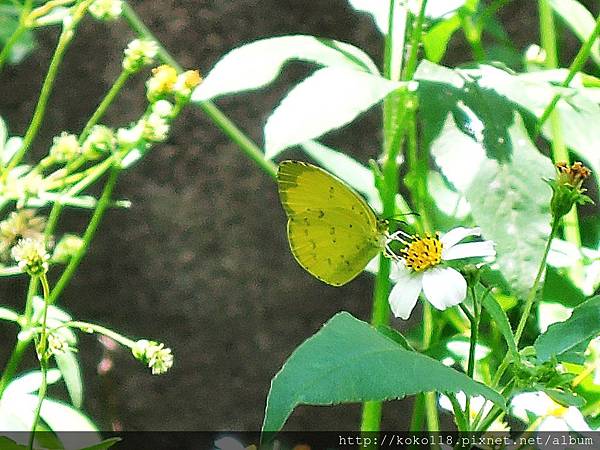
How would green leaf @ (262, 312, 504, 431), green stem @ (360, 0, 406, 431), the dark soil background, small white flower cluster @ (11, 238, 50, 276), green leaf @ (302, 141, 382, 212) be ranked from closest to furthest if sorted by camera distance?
green leaf @ (262, 312, 504, 431), small white flower cluster @ (11, 238, 50, 276), green stem @ (360, 0, 406, 431), green leaf @ (302, 141, 382, 212), the dark soil background

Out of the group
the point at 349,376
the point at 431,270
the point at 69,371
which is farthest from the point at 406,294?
the point at 69,371

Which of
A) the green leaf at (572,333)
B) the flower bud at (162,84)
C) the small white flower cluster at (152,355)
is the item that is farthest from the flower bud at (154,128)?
the green leaf at (572,333)

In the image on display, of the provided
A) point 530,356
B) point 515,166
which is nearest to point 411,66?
point 515,166

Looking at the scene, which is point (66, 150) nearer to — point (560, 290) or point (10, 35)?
point (10, 35)

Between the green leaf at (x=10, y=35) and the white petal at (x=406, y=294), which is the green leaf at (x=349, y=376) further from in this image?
the green leaf at (x=10, y=35)

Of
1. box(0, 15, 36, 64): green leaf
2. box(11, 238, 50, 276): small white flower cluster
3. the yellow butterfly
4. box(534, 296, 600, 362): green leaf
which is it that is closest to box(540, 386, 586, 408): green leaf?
box(534, 296, 600, 362): green leaf

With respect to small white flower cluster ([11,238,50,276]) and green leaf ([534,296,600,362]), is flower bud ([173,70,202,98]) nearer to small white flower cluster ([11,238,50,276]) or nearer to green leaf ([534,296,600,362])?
small white flower cluster ([11,238,50,276])

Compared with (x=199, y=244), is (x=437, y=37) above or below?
above
